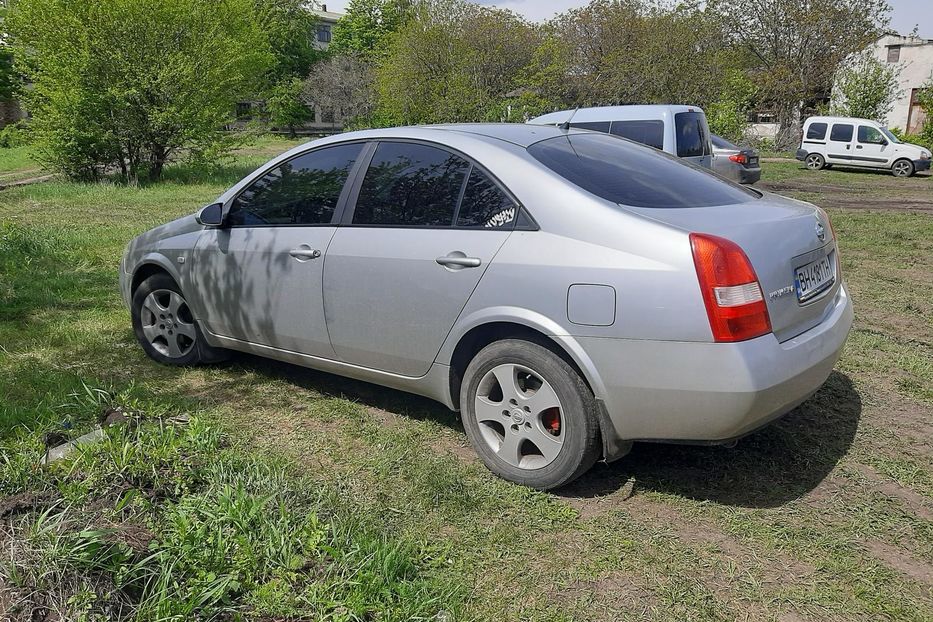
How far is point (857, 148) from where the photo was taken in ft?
76.0

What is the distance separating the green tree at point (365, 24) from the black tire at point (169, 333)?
207 feet

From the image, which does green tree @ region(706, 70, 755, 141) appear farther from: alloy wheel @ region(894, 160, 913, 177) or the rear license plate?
the rear license plate

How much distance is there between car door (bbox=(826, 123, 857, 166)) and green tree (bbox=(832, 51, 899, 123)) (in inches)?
339

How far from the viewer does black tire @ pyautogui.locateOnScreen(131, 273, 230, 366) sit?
477 cm

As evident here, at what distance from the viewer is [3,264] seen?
7.81 m

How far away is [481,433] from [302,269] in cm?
135

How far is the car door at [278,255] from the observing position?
12.9ft

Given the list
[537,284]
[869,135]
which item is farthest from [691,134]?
[869,135]

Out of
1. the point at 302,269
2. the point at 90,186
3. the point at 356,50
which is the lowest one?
the point at 90,186

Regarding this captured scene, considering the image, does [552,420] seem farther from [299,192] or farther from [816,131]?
[816,131]

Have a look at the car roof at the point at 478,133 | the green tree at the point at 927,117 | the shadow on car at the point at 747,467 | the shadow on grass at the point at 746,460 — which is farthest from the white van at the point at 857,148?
the car roof at the point at 478,133

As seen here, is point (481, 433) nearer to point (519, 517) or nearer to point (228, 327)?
point (519, 517)

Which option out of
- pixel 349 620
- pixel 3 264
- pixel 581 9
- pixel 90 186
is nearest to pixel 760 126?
pixel 581 9

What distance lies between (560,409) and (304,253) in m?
1.67
